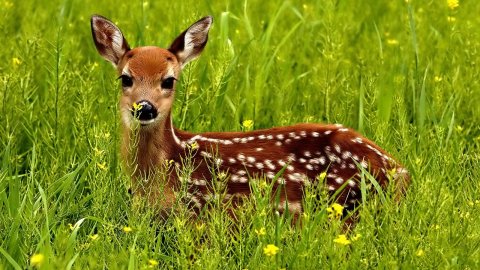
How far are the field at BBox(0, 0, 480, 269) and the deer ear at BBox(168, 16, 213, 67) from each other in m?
0.31

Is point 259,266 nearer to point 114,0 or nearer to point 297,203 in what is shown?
point 297,203

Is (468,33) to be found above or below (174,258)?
above

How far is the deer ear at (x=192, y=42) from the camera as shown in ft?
20.8

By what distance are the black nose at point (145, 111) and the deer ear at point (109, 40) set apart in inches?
23.1

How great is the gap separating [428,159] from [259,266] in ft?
5.80

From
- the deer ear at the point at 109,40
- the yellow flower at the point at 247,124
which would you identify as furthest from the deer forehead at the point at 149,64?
the yellow flower at the point at 247,124

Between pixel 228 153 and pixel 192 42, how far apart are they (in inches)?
28.4

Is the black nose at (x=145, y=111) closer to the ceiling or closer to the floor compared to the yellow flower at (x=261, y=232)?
closer to the ceiling

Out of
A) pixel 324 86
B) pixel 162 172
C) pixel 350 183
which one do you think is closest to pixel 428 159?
pixel 350 183

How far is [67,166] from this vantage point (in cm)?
604

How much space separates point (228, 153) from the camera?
20.0ft

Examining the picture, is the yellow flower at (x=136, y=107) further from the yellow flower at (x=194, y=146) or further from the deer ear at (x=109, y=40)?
the deer ear at (x=109, y=40)

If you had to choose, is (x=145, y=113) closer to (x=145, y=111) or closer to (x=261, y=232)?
(x=145, y=111)

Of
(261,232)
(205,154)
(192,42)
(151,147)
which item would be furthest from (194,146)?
(261,232)
